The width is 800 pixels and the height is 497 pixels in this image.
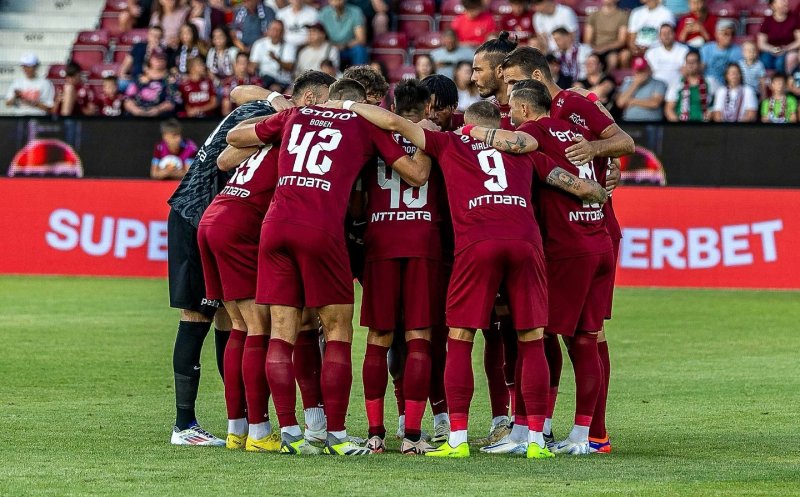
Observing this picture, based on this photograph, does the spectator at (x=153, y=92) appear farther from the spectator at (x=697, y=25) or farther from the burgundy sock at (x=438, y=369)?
the burgundy sock at (x=438, y=369)

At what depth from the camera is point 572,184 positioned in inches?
307

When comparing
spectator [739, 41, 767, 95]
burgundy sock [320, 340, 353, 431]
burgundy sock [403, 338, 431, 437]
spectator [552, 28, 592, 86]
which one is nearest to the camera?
burgundy sock [320, 340, 353, 431]

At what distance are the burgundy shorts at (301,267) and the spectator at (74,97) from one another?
1490 cm

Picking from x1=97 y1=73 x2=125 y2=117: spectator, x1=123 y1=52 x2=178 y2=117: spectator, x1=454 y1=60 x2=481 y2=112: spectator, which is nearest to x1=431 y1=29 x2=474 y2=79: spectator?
x1=454 y1=60 x2=481 y2=112: spectator

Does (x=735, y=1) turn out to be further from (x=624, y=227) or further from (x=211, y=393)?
(x=211, y=393)

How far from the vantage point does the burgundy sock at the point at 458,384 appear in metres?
7.56

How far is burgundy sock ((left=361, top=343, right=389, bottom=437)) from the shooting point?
7.86 m

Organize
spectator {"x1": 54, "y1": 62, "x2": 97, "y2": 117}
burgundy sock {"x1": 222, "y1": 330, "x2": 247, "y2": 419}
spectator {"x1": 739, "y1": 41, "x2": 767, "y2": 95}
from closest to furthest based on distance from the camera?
burgundy sock {"x1": 222, "y1": 330, "x2": 247, "y2": 419} < spectator {"x1": 739, "y1": 41, "x2": 767, "y2": 95} < spectator {"x1": 54, "y1": 62, "x2": 97, "y2": 117}

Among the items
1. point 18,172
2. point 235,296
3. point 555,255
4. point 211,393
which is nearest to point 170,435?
point 235,296

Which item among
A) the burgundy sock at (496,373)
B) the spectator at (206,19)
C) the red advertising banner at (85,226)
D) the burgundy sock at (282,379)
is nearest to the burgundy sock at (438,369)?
the burgundy sock at (496,373)

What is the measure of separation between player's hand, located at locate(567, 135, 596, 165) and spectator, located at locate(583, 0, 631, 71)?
42.3 ft

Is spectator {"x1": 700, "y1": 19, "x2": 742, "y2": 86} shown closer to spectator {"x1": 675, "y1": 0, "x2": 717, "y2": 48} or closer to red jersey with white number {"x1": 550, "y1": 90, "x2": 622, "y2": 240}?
spectator {"x1": 675, "y1": 0, "x2": 717, "y2": 48}

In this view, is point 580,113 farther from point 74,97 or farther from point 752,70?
point 74,97

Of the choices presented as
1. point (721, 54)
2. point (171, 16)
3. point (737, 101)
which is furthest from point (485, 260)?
point (171, 16)
